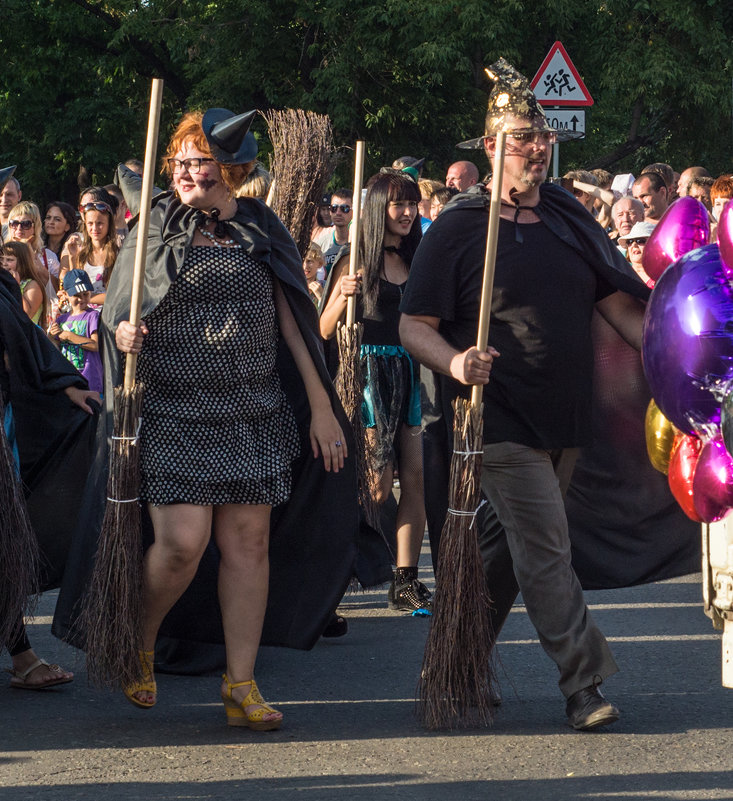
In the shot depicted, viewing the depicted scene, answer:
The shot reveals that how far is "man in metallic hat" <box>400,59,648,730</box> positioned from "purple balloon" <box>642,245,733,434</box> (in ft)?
2.63

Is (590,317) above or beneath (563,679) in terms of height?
above

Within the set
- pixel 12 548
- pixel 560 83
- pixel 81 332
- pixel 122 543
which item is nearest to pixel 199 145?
pixel 122 543

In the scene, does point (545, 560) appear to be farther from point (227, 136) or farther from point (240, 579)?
point (227, 136)

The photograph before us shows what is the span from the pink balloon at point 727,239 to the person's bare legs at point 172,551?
76.8 inches

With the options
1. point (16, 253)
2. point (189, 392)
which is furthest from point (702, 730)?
point (16, 253)

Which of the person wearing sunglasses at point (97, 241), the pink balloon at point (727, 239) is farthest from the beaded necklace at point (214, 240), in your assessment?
the person wearing sunglasses at point (97, 241)

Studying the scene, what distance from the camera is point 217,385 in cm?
530

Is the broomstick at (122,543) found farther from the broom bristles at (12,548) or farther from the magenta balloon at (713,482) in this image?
the magenta balloon at (713,482)

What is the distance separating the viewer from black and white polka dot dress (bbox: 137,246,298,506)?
5.27m

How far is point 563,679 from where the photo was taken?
529cm

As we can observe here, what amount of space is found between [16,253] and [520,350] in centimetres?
473

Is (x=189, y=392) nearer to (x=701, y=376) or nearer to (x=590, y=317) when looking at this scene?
(x=590, y=317)

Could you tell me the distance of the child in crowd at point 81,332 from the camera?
9562 millimetres

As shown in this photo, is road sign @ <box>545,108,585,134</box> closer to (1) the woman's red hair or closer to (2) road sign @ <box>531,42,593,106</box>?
(2) road sign @ <box>531,42,593,106</box>
